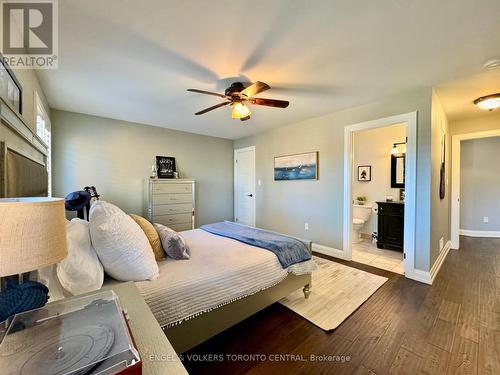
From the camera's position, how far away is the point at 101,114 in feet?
11.4

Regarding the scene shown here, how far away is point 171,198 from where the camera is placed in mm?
3893

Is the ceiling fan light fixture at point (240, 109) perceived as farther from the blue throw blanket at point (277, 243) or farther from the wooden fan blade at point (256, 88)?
the blue throw blanket at point (277, 243)

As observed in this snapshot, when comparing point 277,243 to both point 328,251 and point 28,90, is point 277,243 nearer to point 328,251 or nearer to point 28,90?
point 328,251

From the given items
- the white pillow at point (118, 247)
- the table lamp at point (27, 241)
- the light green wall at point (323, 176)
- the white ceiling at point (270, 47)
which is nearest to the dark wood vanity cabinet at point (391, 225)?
the light green wall at point (323, 176)

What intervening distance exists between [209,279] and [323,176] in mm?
2720

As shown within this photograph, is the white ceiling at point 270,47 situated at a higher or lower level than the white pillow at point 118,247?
higher

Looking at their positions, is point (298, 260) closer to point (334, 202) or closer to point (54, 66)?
point (334, 202)

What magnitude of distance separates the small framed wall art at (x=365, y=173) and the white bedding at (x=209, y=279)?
3.35m

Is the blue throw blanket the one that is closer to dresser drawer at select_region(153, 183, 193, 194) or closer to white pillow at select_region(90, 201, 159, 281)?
white pillow at select_region(90, 201, 159, 281)

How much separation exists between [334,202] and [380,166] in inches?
73.0

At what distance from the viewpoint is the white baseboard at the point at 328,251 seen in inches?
133

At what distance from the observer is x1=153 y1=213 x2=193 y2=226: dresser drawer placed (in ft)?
12.2

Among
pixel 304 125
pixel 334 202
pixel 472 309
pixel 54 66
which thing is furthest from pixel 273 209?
pixel 54 66

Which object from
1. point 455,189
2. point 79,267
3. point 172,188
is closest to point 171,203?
point 172,188
